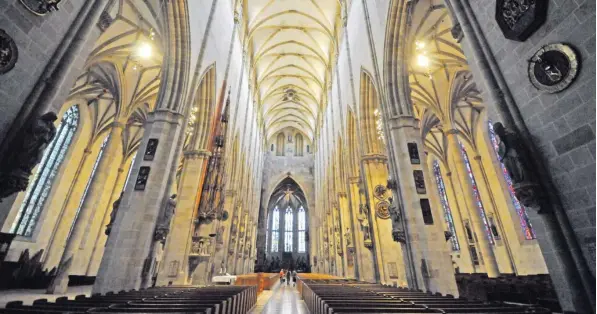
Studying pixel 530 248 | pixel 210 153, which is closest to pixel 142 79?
pixel 210 153

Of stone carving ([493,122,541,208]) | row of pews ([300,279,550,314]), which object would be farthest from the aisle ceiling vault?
row of pews ([300,279,550,314])

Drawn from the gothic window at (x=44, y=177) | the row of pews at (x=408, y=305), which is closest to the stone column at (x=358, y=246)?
the row of pews at (x=408, y=305)

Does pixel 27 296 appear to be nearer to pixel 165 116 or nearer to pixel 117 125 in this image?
pixel 165 116

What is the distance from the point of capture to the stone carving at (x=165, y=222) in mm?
7523

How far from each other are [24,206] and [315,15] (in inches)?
817

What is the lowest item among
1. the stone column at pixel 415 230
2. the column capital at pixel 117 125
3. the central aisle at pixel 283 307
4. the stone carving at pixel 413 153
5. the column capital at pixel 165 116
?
the central aisle at pixel 283 307

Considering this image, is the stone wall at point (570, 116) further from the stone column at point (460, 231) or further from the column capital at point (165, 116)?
the stone column at point (460, 231)

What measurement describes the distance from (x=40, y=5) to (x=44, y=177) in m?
15.1

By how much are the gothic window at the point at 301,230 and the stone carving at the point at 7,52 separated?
36579 millimetres

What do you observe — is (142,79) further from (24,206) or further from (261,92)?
(261,92)

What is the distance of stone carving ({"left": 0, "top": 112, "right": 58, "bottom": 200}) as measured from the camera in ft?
10.6

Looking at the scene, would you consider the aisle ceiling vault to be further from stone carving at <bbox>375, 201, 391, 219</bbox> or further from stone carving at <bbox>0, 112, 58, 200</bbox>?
stone carving at <bbox>0, 112, 58, 200</bbox>

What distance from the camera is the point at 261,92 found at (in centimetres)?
2698

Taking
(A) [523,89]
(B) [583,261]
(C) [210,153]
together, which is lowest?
(B) [583,261]
